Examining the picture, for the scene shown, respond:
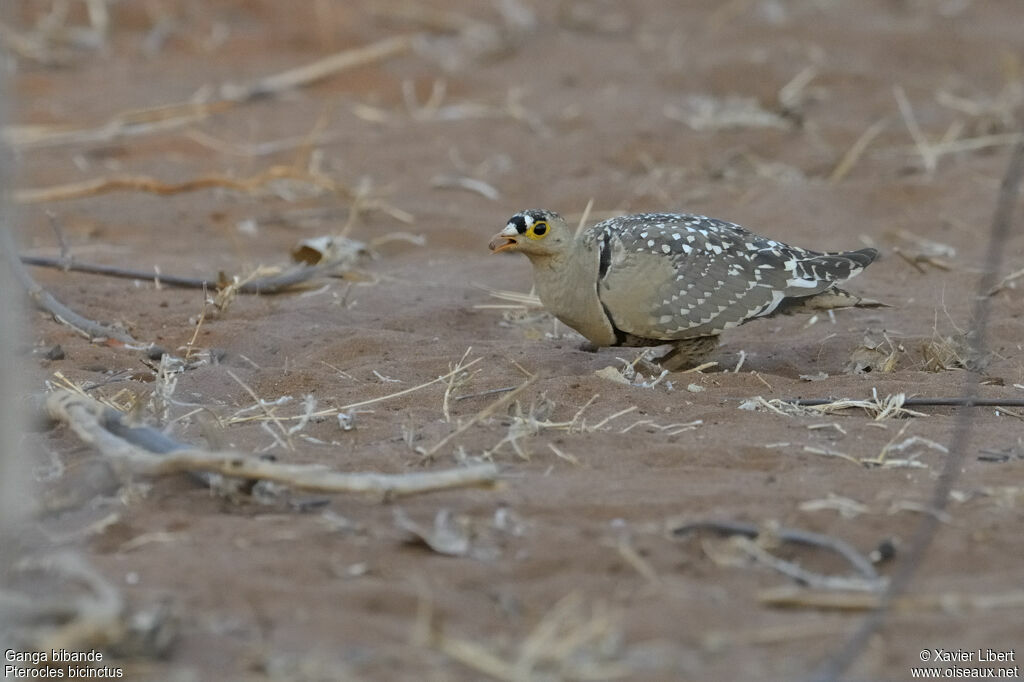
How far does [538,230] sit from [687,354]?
810 mm

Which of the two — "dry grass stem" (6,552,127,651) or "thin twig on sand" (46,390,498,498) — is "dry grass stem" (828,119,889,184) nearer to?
"thin twig on sand" (46,390,498,498)

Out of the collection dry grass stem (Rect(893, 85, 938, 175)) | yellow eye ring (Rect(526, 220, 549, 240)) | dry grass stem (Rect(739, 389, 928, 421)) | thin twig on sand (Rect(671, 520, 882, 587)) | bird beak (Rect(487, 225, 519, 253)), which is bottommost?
dry grass stem (Rect(893, 85, 938, 175))

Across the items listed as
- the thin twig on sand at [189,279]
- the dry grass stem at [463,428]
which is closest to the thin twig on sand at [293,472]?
the dry grass stem at [463,428]

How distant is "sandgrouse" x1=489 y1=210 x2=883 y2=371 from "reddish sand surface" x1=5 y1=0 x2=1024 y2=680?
0.23m

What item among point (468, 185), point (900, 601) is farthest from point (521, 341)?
point (468, 185)

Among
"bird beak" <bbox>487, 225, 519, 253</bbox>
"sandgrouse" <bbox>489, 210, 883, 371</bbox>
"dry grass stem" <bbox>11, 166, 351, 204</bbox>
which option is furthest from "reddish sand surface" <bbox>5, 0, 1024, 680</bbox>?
"bird beak" <bbox>487, 225, 519, 253</bbox>

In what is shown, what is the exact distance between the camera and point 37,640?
293 centimetres

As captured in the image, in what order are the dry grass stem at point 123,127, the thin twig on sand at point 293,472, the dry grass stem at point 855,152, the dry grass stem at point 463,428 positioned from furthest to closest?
the dry grass stem at point 123,127, the dry grass stem at point 855,152, the dry grass stem at point 463,428, the thin twig on sand at point 293,472

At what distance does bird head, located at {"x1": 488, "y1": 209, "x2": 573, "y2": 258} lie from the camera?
5.30m

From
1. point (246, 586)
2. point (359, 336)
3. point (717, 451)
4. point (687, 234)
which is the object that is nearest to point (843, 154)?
point (687, 234)

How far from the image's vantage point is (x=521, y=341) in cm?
589

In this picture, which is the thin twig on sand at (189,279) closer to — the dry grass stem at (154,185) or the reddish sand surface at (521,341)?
the reddish sand surface at (521,341)

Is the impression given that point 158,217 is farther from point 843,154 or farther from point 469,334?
point 843,154

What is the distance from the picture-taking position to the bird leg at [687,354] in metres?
5.55
